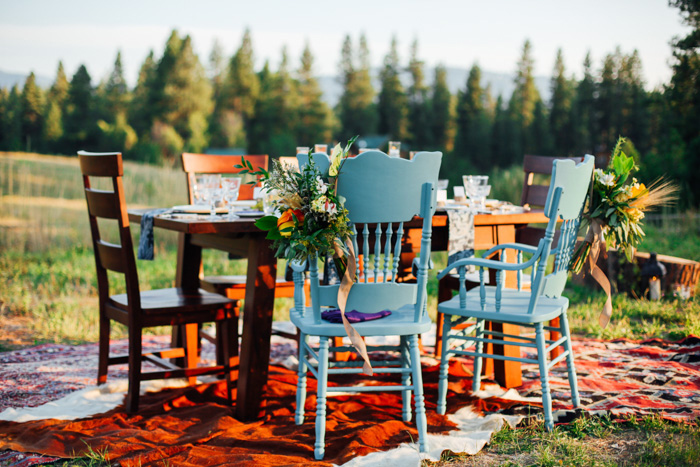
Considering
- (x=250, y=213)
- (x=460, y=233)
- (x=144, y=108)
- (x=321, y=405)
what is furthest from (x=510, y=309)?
(x=144, y=108)

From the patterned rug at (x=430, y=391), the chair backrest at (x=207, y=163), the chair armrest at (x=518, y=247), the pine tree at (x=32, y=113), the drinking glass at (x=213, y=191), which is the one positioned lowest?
the patterned rug at (x=430, y=391)

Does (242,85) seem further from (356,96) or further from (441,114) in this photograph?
(441,114)

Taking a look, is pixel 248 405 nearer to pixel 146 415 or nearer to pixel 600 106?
pixel 146 415

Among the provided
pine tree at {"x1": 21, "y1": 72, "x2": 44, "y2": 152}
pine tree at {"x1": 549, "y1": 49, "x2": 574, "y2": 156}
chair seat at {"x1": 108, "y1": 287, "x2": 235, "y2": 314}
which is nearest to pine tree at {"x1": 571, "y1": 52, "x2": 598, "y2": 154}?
pine tree at {"x1": 549, "y1": 49, "x2": 574, "y2": 156}

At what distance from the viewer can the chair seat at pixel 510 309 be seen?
2838mm

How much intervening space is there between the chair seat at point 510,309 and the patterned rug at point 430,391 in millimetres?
476

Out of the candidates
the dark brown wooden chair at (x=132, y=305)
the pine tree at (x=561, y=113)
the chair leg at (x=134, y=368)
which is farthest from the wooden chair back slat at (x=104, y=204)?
the pine tree at (x=561, y=113)

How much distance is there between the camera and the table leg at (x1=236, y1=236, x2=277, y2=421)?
304cm

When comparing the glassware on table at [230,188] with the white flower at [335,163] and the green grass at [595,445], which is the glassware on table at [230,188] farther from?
the green grass at [595,445]

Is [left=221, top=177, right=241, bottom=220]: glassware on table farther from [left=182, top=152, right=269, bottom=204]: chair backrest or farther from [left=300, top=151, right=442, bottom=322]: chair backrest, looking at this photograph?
[left=182, top=152, right=269, bottom=204]: chair backrest

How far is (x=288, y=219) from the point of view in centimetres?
255

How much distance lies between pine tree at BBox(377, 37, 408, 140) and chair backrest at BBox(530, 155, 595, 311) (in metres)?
40.4

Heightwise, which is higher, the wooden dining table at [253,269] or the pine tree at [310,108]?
the pine tree at [310,108]

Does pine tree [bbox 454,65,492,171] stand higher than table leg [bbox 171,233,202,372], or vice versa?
→ pine tree [bbox 454,65,492,171]
